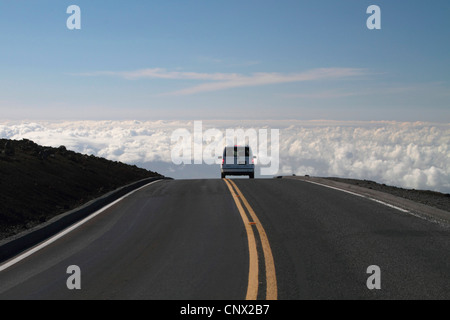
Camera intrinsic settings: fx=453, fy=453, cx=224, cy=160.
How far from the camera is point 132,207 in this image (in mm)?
14039

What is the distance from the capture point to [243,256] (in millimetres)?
7910

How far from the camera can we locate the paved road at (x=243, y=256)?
6176 millimetres

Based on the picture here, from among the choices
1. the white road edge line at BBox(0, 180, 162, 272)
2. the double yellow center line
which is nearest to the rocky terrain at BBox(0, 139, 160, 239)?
the white road edge line at BBox(0, 180, 162, 272)

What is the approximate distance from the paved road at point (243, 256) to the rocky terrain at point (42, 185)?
1.69 metres

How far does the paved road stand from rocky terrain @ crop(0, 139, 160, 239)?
5.56 ft

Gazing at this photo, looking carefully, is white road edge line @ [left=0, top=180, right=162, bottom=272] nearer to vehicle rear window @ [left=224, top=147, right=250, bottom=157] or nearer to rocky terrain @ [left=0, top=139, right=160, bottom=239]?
rocky terrain @ [left=0, top=139, right=160, bottom=239]

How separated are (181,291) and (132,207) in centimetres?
830

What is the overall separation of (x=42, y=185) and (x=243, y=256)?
10.2 metres

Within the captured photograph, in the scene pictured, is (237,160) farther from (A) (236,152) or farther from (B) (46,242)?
(B) (46,242)

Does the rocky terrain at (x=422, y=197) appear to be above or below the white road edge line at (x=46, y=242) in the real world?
above

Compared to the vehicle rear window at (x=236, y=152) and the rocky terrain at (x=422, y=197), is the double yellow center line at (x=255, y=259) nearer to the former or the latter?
the rocky terrain at (x=422, y=197)

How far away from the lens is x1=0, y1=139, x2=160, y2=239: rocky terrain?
11.8m

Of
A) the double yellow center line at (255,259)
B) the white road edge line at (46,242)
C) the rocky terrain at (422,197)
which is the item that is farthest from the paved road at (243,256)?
the rocky terrain at (422,197)

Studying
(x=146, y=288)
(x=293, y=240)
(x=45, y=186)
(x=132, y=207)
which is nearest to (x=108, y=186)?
(x=45, y=186)
